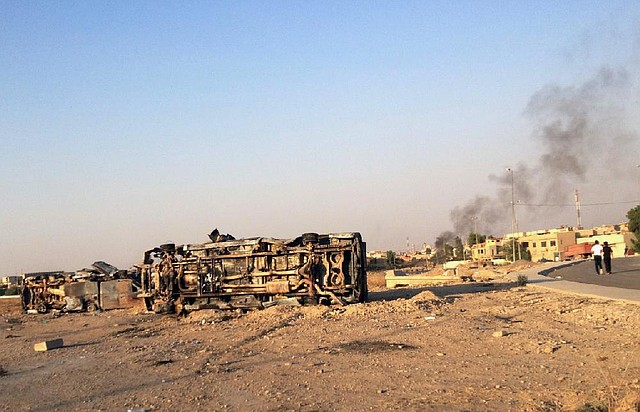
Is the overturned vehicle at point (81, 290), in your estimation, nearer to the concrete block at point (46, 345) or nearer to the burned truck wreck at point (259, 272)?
the burned truck wreck at point (259, 272)

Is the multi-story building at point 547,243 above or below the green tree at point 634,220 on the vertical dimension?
below

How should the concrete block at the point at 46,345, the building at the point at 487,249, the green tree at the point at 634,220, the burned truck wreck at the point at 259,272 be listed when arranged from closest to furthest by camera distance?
the concrete block at the point at 46,345, the burned truck wreck at the point at 259,272, the green tree at the point at 634,220, the building at the point at 487,249

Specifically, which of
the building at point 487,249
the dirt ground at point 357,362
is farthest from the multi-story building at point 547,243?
the dirt ground at point 357,362

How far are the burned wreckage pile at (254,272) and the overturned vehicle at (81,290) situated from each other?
5.74 m

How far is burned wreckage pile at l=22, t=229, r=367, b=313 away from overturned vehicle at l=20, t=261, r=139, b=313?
5.74 metres

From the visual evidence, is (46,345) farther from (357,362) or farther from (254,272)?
(357,362)

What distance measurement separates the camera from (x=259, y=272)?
25094mm

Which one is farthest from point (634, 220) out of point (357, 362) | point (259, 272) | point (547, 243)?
point (357, 362)

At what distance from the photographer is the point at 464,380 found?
32.8ft

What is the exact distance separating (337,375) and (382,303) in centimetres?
1181

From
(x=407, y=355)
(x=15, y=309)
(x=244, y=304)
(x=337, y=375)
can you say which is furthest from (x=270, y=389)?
(x=15, y=309)

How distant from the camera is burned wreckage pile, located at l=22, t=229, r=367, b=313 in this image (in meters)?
24.0

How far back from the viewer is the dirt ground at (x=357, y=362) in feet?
29.7

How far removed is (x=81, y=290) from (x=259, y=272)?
1464 centimetres
